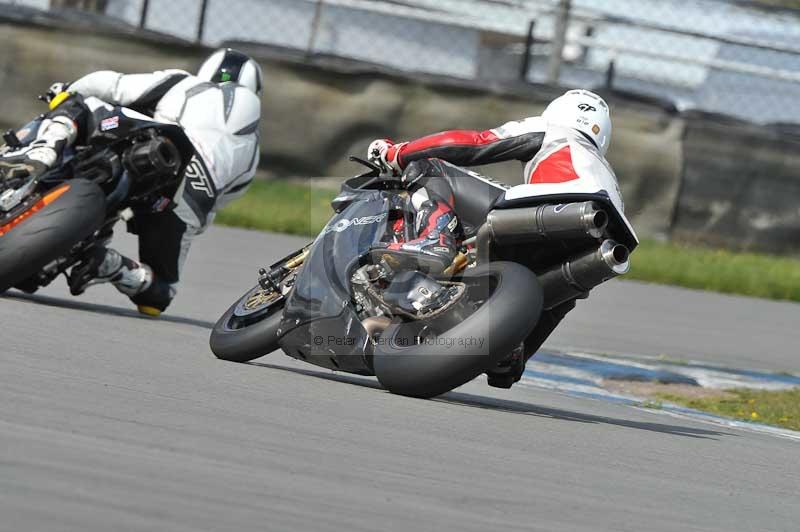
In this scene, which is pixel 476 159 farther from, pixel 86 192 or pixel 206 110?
pixel 206 110

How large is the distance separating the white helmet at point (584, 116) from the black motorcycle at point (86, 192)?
2.28 m

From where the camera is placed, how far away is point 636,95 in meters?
13.9

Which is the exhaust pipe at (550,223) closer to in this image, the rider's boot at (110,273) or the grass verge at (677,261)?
the rider's boot at (110,273)

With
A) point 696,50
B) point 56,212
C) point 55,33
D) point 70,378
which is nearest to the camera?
point 70,378

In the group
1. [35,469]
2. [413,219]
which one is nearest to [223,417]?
[35,469]

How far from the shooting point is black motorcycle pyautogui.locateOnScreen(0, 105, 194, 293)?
22.8ft

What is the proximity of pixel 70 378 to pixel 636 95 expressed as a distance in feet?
32.3

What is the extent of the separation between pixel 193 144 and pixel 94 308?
978 millimetres

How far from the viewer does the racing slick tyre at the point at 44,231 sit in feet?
22.7

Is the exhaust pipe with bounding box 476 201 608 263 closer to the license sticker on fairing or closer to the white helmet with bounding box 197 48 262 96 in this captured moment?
the license sticker on fairing

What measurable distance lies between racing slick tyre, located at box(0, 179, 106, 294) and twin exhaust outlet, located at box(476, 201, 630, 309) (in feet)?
7.33

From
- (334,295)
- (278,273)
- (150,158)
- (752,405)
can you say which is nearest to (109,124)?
(150,158)

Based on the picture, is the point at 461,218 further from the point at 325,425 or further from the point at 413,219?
the point at 325,425

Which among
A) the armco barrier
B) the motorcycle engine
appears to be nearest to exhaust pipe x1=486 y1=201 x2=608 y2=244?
the motorcycle engine
